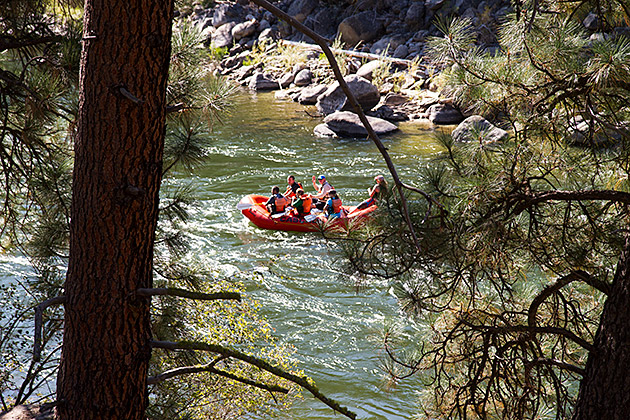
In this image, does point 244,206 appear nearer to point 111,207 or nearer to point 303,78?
point 111,207

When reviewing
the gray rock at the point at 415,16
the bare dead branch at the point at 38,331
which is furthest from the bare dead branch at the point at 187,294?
the gray rock at the point at 415,16

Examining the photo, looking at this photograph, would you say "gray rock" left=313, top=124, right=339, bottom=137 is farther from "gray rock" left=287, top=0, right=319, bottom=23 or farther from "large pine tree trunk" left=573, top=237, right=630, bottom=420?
"large pine tree trunk" left=573, top=237, right=630, bottom=420

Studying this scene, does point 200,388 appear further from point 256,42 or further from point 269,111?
point 256,42

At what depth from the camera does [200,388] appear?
458 cm

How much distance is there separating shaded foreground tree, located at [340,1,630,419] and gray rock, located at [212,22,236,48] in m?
21.9

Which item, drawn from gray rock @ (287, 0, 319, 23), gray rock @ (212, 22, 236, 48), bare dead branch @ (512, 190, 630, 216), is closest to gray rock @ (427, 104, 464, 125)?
gray rock @ (287, 0, 319, 23)

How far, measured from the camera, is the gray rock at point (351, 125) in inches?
594

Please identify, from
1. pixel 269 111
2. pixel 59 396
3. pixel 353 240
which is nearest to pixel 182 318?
pixel 353 240

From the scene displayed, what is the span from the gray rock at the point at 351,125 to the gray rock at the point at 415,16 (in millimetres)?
7351

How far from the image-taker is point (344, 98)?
53.2ft

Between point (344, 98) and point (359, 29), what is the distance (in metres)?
6.50

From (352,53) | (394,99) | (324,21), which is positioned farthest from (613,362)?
(324,21)

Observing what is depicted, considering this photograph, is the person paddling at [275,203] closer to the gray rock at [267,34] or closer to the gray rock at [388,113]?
the gray rock at [388,113]

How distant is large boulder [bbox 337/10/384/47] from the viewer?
70.9ft
